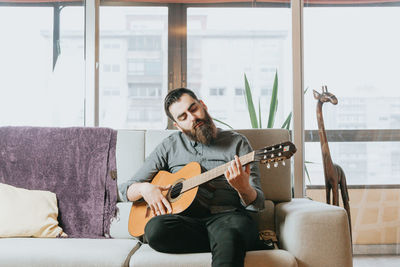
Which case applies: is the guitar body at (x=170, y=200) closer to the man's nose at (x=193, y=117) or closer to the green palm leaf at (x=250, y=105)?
the man's nose at (x=193, y=117)

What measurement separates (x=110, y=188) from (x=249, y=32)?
1.80 m

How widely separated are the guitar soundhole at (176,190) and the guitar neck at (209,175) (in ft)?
0.11

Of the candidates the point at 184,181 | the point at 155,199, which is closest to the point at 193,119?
the point at 184,181

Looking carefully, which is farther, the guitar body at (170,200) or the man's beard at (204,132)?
the man's beard at (204,132)

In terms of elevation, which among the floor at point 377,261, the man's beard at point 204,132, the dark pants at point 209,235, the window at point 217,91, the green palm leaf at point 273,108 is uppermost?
the window at point 217,91

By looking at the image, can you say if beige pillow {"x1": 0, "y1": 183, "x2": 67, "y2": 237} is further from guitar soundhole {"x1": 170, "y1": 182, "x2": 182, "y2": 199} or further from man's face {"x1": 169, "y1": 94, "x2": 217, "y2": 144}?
man's face {"x1": 169, "y1": 94, "x2": 217, "y2": 144}

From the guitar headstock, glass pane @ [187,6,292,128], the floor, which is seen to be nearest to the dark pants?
the guitar headstock

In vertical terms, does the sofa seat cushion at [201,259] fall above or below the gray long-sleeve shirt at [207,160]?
below

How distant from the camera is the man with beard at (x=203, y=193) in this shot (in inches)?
61.7

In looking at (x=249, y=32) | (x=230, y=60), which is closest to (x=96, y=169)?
(x=230, y=60)

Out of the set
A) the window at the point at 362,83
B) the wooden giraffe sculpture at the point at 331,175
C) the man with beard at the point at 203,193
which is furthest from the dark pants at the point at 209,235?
the window at the point at 362,83

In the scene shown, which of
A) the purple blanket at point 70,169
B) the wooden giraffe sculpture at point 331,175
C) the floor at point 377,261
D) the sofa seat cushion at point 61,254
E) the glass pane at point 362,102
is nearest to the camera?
the sofa seat cushion at point 61,254

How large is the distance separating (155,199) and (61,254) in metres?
0.45

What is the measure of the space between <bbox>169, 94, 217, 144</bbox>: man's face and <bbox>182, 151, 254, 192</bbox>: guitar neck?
278 mm
